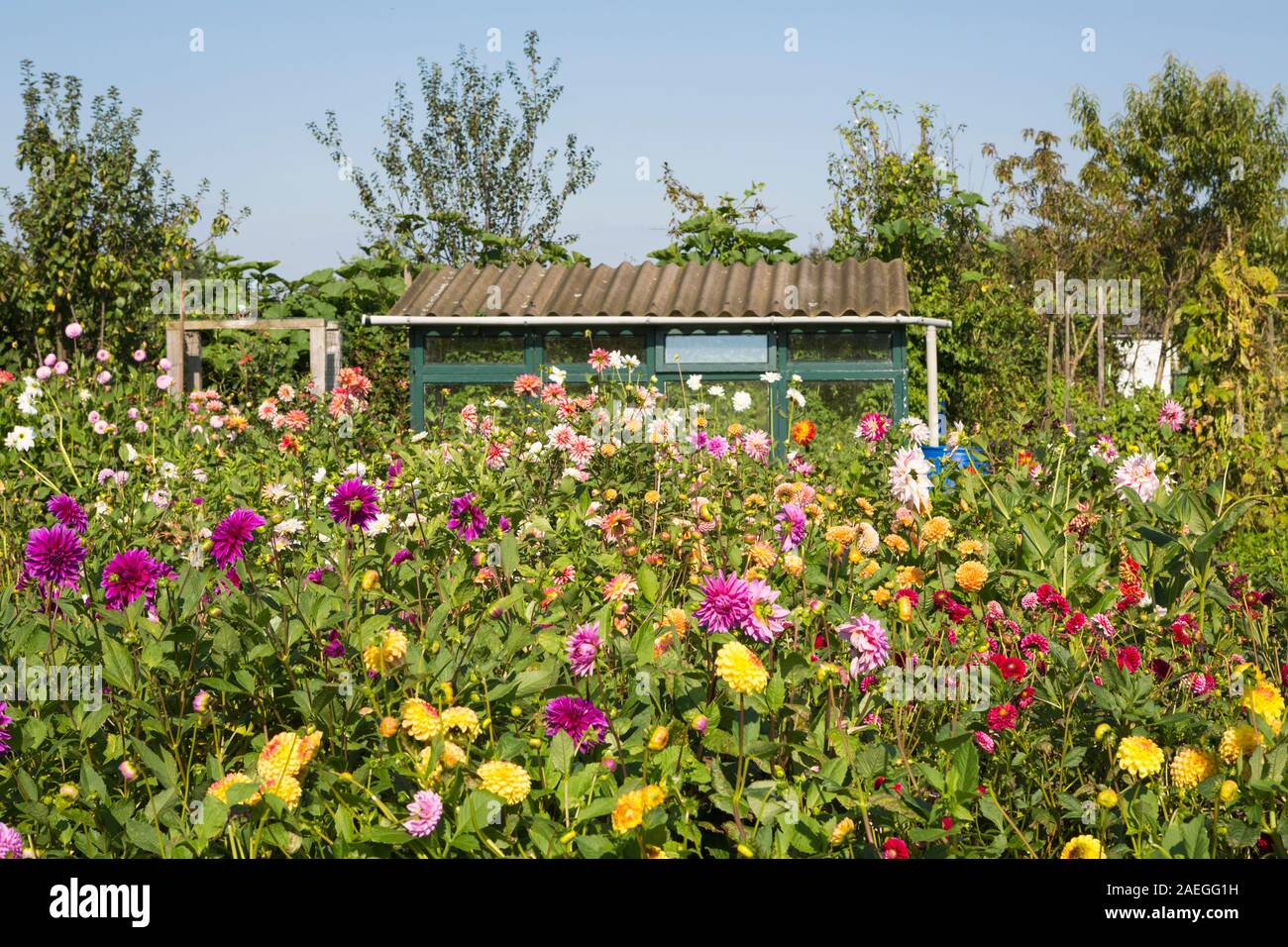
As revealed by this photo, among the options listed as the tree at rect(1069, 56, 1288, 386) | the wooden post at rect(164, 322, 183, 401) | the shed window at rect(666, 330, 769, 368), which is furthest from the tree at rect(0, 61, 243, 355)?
the tree at rect(1069, 56, 1288, 386)

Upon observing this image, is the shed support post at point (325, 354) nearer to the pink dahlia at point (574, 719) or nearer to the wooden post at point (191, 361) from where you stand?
the wooden post at point (191, 361)

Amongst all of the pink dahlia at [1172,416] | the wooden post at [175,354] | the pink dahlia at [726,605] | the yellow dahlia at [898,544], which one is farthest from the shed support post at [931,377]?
the pink dahlia at [726,605]

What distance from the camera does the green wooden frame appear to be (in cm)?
1112

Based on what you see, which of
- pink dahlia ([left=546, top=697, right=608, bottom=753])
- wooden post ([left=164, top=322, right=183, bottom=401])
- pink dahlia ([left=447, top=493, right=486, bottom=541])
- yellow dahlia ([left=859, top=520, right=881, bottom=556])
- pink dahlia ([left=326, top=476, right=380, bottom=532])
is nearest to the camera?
pink dahlia ([left=546, top=697, right=608, bottom=753])

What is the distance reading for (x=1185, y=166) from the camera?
21.4 meters

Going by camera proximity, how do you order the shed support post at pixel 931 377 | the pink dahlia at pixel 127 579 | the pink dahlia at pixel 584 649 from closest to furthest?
1. the pink dahlia at pixel 584 649
2. the pink dahlia at pixel 127 579
3. the shed support post at pixel 931 377

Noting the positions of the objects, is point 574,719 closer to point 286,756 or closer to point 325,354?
point 286,756

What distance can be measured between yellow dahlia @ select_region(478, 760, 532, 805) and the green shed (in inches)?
354

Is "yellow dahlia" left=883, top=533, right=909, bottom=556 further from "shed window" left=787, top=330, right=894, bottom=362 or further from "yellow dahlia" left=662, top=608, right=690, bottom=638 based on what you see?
"shed window" left=787, top=330, right=894, bottom=362

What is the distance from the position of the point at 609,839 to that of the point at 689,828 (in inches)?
6.0

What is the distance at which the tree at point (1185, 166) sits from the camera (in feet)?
69.7

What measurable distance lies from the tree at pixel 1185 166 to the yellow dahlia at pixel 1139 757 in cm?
2073

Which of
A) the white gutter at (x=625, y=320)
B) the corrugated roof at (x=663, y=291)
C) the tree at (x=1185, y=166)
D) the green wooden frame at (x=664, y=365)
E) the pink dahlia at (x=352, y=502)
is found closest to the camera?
the pink dahlia at (x=352, y=502)

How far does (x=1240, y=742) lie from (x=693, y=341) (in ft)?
31.4
